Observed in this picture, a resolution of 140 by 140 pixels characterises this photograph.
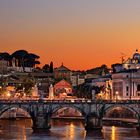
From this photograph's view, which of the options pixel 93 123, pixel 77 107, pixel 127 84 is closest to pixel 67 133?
pixel 93 123

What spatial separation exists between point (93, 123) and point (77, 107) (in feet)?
13.5

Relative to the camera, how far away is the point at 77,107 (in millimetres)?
115688

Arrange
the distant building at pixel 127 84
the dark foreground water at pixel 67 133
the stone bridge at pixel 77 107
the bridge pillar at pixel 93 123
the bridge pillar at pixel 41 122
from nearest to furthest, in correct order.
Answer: the dark foreground water at pixel 67 133 → the bridge pillar at pixel 93 123 → the bridge pillar at pixel 41 122 → the stone bridge at pixel 77 107 → the distant building at pixel 127 84

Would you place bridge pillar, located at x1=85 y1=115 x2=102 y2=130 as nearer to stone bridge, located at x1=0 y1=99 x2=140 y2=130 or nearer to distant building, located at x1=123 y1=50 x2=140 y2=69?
stone bridge, located at x1=0 y1=99 x2=140 y2=130

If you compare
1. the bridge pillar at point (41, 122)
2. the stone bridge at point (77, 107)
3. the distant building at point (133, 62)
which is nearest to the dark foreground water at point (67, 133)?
the bridge pillar at point (41, 122)

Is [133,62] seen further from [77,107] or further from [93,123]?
[93,123]

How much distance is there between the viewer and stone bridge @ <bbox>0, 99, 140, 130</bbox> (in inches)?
4473

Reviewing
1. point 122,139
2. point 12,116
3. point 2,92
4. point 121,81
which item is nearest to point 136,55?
point 121,81

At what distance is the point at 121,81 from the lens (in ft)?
545

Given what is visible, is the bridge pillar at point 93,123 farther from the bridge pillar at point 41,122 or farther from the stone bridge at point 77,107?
the bridge pillar at point 41,122

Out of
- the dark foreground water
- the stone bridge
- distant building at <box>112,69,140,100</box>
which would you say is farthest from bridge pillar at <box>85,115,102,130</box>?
distant building at <box>112,69,140,100</box>

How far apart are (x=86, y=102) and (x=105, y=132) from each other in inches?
311

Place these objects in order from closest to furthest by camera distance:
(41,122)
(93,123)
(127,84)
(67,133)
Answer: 1. (67,133)
2. (93,123)
3. (41,122)
4. (127,84)

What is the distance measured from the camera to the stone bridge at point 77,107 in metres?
114
